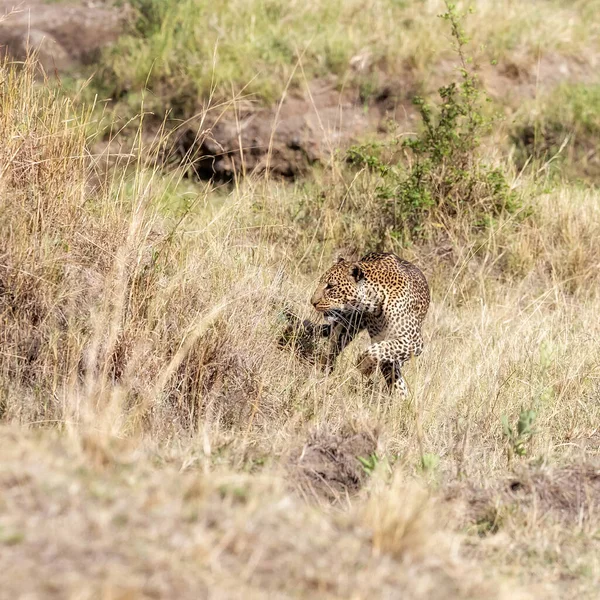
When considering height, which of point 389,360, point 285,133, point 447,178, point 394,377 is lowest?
point 394,377

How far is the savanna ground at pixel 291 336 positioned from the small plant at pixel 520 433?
17mm

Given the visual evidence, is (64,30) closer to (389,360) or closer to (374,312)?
(374,312)

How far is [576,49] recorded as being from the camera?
12.2 metres

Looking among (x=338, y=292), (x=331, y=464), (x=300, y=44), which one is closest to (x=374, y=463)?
(x=331, y=464)

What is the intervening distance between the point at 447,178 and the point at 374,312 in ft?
6.72

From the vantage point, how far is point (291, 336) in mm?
6043

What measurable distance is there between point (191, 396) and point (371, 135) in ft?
16.6

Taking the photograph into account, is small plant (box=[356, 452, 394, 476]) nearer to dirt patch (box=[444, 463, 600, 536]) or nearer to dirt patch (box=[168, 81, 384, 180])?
dirt patch (box=[444, 463, 600, 536])

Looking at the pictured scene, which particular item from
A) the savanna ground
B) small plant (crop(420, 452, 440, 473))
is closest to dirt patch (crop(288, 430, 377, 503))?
the savanna ground

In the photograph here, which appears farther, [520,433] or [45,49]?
[45,49]

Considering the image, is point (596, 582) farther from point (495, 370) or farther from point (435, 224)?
point (435, 224)

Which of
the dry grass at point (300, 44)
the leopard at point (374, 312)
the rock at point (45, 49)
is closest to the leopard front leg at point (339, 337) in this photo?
the leopard at point (374, 312)

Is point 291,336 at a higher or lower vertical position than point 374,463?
lower

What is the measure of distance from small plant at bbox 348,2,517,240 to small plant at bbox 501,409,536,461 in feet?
10.0
